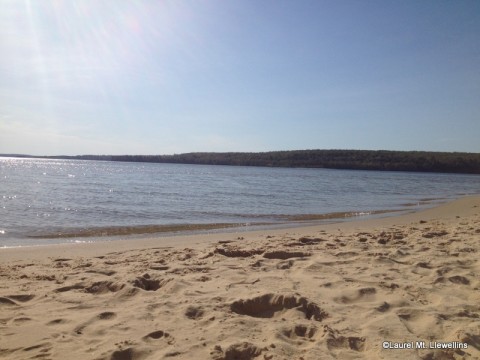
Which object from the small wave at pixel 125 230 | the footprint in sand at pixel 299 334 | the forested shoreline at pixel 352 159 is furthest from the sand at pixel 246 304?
the forested shoreline at pixel 352 159

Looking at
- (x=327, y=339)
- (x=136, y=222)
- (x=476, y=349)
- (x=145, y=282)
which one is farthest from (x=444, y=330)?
(x=136, y=222)

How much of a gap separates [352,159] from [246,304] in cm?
9852

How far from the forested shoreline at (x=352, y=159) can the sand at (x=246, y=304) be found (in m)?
90.7

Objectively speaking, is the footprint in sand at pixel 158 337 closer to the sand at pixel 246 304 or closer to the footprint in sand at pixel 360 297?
the sand at pixel 246 304

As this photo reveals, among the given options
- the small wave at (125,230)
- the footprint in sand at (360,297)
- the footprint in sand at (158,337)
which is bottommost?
the small wave at (125,230)

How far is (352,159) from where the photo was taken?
98062 millimetres

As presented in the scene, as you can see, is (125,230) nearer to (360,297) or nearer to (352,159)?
(360,297)

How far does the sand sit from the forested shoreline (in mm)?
90723

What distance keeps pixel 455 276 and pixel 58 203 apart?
15331 millimetres

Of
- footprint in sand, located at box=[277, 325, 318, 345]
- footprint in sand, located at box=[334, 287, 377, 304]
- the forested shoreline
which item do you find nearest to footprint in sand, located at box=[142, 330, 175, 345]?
footprint in sand, located at box=[277, 325, 318, 345]

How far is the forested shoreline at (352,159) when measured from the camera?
285 feet

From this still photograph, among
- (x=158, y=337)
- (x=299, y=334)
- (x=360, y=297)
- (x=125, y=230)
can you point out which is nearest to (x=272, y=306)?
(x=299, y=334)

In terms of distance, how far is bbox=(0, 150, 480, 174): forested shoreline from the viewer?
86.8 meters

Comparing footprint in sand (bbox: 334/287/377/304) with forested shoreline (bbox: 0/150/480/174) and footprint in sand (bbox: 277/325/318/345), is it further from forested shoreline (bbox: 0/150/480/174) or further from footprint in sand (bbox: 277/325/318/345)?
forested shoreline (bbox: 0/150/480/174)
